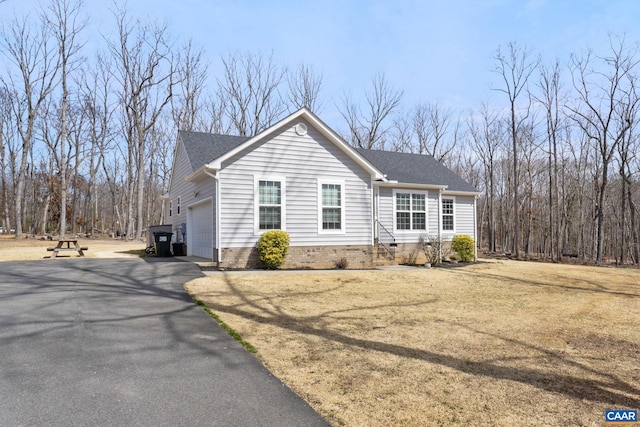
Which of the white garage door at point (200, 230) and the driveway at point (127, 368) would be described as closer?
the driveway at point (127, 368)

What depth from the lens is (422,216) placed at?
56.1ft

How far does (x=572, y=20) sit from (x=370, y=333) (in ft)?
48.8

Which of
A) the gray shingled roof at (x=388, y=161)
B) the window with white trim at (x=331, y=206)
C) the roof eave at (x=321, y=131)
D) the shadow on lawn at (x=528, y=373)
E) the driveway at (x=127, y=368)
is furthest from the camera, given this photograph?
the gray shingled roof at (x=388, y=161)

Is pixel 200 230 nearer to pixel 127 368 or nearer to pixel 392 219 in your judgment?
pixel 392 219

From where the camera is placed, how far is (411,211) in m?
16.8

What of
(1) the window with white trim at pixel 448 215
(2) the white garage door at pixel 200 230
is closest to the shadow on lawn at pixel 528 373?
(2) the white garage door at pixel 200 230

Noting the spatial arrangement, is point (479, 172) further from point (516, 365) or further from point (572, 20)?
point (516, 365)

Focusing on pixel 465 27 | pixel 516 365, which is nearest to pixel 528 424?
pixel 516 365

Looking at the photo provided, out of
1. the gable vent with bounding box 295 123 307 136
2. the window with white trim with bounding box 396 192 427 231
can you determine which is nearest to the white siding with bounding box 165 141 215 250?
the gable vent with bounding box 295 123 307 136

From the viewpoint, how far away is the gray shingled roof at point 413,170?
683 inches

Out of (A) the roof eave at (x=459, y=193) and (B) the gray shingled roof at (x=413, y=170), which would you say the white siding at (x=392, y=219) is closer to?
(B) the gray shingled roof at (x=413, y=170)

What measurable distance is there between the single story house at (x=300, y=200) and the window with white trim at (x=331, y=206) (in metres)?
0.04

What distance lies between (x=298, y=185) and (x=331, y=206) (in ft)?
4.75

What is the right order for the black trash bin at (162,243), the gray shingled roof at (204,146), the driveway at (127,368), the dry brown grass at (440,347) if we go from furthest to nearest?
the black trash bin at (162,243), the gray shingled roof at (204,146), the dry brown grass at (440,347), the driveway at (127,368)
